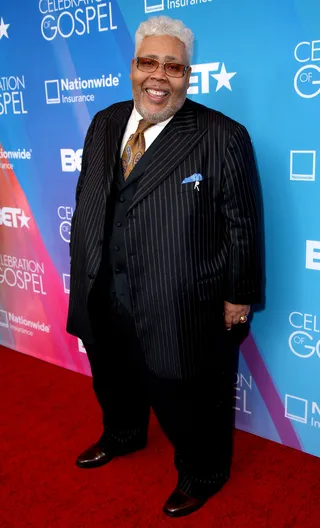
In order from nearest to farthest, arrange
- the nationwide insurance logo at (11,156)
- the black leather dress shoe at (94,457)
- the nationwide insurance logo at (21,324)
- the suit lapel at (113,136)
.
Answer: the suit lapel at (113,136), the black leather dress shoe at (94,457), the nationwide insurance logo at (11,156), the nationwide insurance logo at (21,324)

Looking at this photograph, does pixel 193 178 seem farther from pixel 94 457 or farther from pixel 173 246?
pixel 94 457

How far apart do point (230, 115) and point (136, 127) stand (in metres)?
0.45

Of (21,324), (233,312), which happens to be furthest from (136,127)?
(21,324)

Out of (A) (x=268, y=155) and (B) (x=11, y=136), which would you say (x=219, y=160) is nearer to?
(A) (x=268, y=155)

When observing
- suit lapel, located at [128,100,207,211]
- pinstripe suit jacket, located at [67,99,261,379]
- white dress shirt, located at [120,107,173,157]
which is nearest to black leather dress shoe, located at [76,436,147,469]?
pinstripe suit jacket, located at [67,99,261,379]

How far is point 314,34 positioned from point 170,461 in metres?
1.85

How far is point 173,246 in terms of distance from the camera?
180 cm

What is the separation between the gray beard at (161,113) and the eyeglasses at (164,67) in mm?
92

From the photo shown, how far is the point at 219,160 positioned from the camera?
1763mm

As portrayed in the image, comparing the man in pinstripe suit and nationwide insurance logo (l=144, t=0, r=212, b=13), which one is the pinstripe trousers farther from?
nationwide insurance logo (l=144, t=0, r=212, b=13)

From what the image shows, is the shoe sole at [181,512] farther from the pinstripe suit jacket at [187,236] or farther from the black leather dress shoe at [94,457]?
the pinstripe suit jacket at [187,236]

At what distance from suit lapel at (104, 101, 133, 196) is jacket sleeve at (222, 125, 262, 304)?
404 mm

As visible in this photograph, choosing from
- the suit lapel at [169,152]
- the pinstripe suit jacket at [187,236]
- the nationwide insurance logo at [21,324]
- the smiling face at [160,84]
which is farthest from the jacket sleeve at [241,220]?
the nationwide insurance logo at [21,324]

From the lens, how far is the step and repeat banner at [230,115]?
2.03 m
